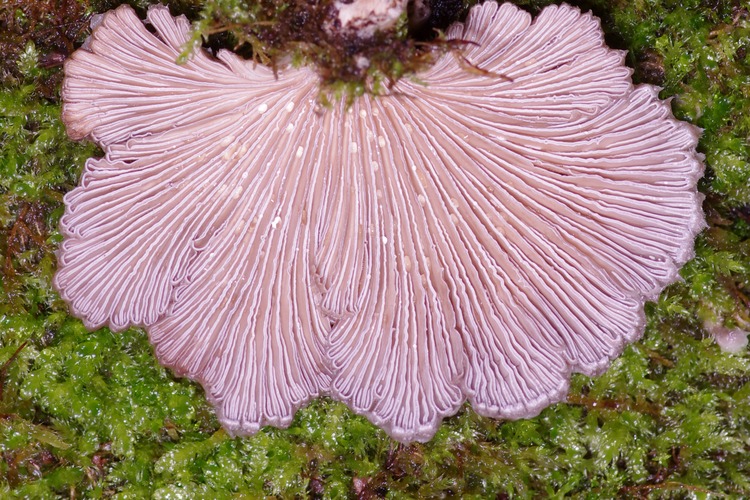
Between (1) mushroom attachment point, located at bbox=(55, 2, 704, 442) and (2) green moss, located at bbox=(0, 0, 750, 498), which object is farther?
(2) green moss, located at bbox=(0, 0, 750, 498)

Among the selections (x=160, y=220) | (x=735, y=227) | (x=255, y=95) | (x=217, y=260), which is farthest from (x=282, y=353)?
(x=735, y=227)

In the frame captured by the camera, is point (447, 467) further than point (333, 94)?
Yes

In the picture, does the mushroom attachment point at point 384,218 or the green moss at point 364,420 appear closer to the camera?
the mushroom attachment point at point 384,218

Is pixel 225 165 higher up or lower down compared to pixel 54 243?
higher up

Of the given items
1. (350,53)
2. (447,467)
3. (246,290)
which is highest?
(350,53)

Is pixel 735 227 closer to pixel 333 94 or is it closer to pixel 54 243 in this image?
pixel 333 94
